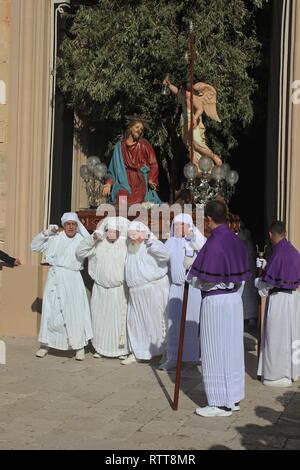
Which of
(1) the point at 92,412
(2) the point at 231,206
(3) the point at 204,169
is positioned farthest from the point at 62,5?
(1) the point at 92,412

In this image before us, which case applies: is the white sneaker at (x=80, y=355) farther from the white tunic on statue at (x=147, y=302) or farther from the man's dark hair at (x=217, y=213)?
the man's dark hair at (x=217, y=213)

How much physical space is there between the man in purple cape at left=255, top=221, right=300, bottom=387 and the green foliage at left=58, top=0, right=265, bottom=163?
3.88 m

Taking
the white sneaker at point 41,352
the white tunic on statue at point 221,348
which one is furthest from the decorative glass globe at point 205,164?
the white tunic on statue at point 221,348

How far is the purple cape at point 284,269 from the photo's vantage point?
700 cm

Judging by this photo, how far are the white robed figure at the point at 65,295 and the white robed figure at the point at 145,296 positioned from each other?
0.69m

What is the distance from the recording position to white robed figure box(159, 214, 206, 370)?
309 inches

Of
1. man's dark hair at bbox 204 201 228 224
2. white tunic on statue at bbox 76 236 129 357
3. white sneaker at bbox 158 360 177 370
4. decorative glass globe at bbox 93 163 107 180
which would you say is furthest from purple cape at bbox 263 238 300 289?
decorative glass globe at bbox 93 163 107 180

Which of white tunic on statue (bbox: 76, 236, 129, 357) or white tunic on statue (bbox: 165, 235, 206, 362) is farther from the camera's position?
white tunic on statue (bbox: 76, 236, 129, 357)

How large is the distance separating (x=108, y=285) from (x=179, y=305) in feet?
3.32

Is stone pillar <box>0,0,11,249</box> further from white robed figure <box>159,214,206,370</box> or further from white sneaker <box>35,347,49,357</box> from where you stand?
white robed figure <box>159,214,206,370</box>

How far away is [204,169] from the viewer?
955 cm

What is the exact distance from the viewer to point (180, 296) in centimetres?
797

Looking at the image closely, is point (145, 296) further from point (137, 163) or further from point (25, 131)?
point (25, 131)
